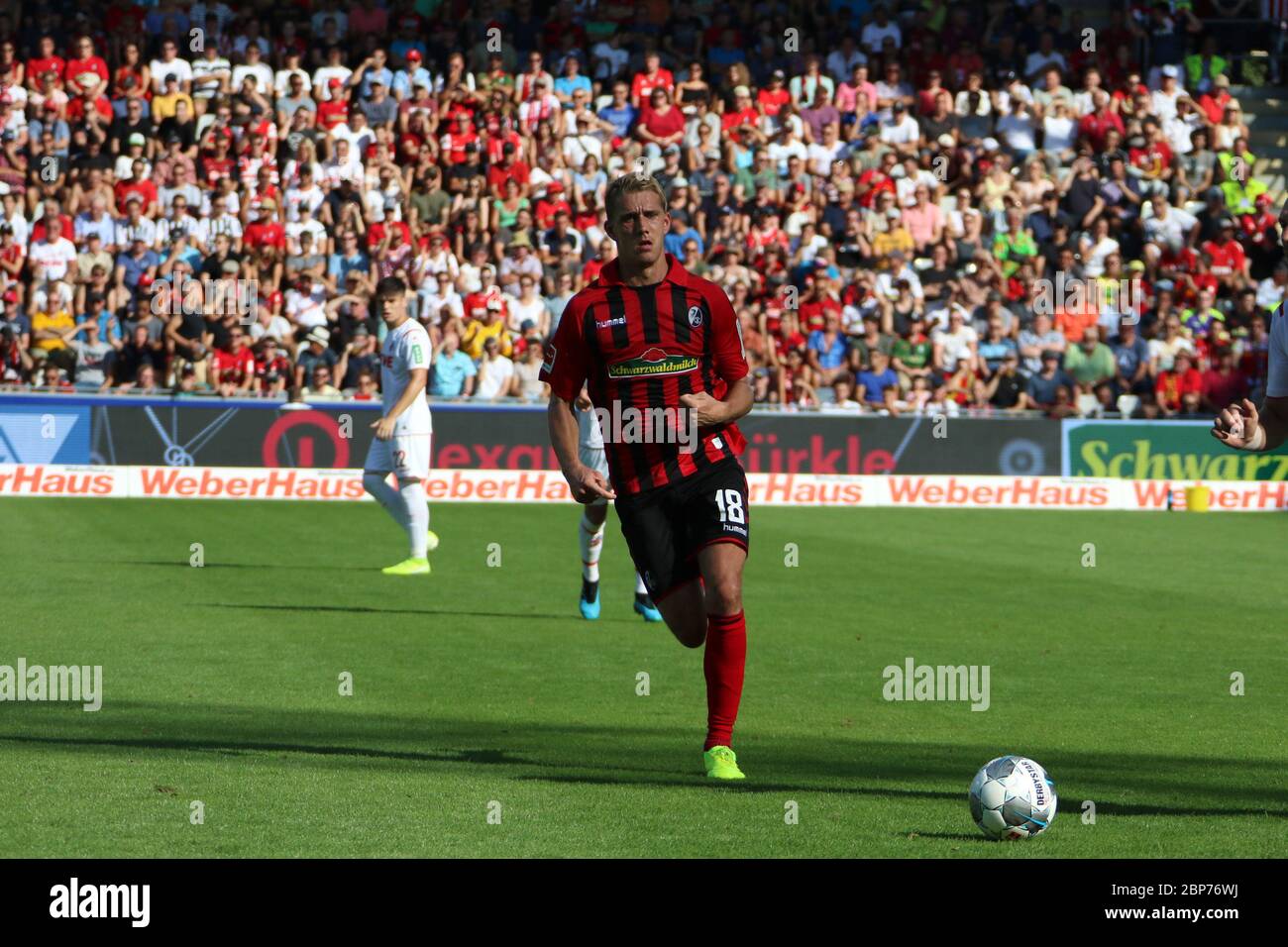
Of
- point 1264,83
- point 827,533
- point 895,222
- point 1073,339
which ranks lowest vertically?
point 827,533

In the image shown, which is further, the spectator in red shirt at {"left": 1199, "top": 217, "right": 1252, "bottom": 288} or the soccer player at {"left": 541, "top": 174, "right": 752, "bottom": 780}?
the spectator in red shirt at {"left": 1199, "top": 217, "right": 1252, "bottom": 288}

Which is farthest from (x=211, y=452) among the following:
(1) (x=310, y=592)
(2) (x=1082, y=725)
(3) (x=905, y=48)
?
(2) (x=1082, y=725)

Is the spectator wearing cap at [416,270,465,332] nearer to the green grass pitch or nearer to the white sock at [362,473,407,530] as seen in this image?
the green grass pitch

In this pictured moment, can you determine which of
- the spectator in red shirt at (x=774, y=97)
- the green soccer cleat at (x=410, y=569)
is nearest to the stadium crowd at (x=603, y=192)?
the spectator in red shirt at (x=774, y=97)

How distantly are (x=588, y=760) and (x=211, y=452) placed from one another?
685 inches

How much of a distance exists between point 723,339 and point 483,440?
1747 centimetres

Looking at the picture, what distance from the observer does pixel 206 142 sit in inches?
1110

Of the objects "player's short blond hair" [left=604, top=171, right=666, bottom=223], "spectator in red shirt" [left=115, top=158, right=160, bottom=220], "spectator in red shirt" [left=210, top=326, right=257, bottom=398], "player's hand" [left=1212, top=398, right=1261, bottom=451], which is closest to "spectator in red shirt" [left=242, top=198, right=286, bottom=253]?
"spectator in red shirt" [left=115, top=158, right=160, bottom=220]

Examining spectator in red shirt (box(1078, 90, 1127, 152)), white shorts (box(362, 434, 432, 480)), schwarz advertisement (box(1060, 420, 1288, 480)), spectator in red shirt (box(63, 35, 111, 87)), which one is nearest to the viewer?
white shorts (box(362, 434, 432, 480))

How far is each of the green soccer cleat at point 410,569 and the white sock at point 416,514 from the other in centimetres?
6

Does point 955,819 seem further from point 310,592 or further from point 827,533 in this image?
point 827,533

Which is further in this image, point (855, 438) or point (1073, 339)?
point (1073, 339)

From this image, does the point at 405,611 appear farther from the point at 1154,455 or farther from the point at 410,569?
the point at 1154,455

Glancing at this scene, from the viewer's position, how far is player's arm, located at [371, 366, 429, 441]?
51.4ft
